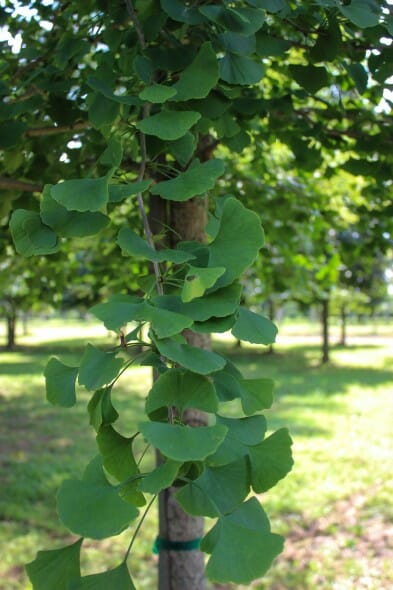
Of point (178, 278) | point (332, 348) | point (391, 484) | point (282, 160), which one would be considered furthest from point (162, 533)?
point (332, 348)

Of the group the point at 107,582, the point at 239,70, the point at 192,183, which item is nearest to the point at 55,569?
the point at 107,582

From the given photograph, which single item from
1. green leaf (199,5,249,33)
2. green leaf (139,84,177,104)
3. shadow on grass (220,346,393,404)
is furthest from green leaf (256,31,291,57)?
shadow on grass (220,346,393,404)

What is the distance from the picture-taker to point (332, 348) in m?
21.6

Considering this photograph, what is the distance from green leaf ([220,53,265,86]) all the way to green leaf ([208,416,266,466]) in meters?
0.62

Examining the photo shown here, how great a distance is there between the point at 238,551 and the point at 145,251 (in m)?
0.37

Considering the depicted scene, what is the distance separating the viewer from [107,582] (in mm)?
725

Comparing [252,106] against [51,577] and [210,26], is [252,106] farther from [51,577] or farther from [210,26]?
[51,577]

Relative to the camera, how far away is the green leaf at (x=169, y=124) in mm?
870

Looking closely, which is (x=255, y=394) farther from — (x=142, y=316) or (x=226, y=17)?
(x=226, y=17)

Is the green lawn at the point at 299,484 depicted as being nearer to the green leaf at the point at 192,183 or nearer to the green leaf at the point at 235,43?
the green leaf at the point at 192,183

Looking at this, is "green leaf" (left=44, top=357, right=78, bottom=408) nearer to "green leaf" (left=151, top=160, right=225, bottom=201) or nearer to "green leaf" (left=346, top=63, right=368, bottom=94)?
"green leaf" (left=151, top=160, right=225, bottom=201)

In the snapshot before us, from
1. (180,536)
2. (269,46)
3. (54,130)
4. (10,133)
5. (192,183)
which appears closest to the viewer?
(192,183)

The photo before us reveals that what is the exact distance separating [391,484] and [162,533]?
3906 mm

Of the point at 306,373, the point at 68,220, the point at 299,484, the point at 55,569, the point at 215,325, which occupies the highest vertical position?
the point at 68,220
